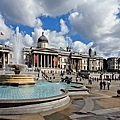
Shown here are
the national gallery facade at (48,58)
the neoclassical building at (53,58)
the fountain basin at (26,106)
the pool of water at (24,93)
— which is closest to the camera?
the fountain basin at (26,106)

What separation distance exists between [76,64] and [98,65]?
92.8 feet

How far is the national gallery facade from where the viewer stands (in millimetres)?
94312

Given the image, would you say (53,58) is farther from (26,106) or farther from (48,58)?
(26,106)

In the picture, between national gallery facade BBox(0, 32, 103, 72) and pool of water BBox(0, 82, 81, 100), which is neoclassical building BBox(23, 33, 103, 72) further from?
pool of water BBox(0, 82, 81, 100)

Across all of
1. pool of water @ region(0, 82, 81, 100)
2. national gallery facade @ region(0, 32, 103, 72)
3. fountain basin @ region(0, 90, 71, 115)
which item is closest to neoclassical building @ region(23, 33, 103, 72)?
national gallery facade @ region(0, 32, 103, 72)

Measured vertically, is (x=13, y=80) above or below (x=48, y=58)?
below

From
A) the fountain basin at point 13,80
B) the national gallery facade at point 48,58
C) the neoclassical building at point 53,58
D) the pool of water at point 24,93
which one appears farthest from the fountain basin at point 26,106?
the neoclassical building at point 53,58

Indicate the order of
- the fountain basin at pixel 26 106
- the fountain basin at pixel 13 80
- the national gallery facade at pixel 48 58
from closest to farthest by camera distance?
the fountain basin at pixel 26 106
the fountain basin at pixel 13 80
the national gallery facade at pixel 48 58

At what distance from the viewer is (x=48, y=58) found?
105438 mm

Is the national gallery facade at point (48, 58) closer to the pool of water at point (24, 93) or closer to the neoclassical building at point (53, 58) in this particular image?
the neoclassical building at point (53, 58)

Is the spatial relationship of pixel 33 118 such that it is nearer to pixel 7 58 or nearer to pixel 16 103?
pixel 16 103

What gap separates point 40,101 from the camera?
1199cm

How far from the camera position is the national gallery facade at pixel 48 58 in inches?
3713

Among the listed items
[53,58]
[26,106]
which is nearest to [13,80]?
[26,106]
